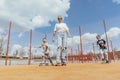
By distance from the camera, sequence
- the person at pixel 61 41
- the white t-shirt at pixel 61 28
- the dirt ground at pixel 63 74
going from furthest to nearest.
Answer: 1. the white t-shirt at pixel 61 28
2. the person at pixel 61 41
3. the dirt ground at pixel 63 74

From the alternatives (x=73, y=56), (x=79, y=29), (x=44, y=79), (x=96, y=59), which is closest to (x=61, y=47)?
(x=44, y=79)

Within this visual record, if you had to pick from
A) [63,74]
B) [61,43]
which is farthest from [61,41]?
[63,74]

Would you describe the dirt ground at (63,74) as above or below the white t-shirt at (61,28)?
below

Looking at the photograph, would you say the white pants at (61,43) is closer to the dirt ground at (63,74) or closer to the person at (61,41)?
the person at (61,41)

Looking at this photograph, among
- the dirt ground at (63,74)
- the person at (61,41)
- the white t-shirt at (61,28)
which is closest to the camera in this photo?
the dirt ground at (63,74)

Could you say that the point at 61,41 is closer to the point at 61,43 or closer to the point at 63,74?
the point at 61,43

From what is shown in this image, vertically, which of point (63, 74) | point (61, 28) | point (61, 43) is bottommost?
point (63, 74)

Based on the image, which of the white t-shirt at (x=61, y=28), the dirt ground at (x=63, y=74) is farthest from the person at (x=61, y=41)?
the dirt ground at (x=63, y=74)

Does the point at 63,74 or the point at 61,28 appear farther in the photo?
the point at 61,28

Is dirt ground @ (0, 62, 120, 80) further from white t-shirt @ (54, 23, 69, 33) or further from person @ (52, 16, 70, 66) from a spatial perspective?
white t-shirt @ (54, 23, 69, 33)

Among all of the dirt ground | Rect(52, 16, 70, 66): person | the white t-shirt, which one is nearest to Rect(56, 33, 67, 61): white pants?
Rect(52, 16, 70, 66): person

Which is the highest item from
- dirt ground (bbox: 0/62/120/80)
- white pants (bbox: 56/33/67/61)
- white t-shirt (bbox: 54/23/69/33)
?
white t-shirt (bbox: 54/23/69/33)

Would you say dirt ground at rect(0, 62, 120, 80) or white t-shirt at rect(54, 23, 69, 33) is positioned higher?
white t-shirt at rect(54, 23, 69, 33)

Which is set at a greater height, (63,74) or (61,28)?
(61,28)
